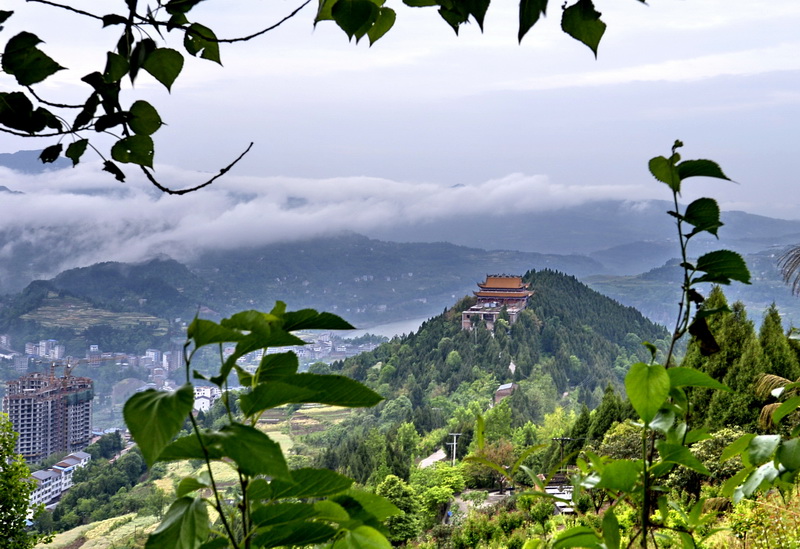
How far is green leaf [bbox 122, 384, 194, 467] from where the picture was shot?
0.20 meters

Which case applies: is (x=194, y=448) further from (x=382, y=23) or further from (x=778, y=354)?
(x=778, y=354)

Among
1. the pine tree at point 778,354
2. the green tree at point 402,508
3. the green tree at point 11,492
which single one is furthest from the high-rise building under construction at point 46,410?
the pine tree at point 778,354

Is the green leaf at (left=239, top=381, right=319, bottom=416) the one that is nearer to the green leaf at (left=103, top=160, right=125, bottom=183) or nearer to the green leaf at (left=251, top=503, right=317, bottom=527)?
the green leaf at (left=251, top=503, right=317, bottom=527)

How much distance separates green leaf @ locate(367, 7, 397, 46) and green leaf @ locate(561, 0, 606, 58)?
0.11 meters

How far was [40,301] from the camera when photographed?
147 feet

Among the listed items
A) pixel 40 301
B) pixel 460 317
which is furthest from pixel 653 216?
pixel 40 301

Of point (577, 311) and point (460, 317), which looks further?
point (577, 311)

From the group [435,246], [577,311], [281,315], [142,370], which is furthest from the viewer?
[435,246]

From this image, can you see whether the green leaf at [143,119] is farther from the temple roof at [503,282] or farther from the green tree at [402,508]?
the temple roof at [503,282]

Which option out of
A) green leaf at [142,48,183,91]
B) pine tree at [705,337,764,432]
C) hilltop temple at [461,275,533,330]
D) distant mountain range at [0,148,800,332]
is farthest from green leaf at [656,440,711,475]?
distant mountain range at [0,148,800,332]

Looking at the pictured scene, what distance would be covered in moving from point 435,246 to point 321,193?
1685 cm

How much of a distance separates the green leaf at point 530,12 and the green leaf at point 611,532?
24 centimetres

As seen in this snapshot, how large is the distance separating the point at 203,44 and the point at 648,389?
34cm

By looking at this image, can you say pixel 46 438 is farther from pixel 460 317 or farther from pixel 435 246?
pixel 435 246
